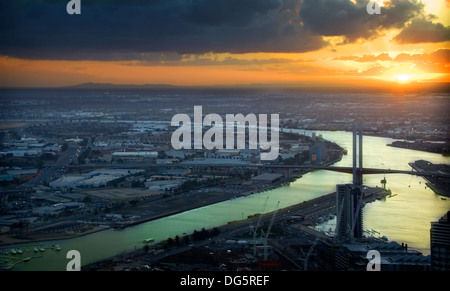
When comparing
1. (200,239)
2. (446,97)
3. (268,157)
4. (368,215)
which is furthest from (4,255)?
(446,97)

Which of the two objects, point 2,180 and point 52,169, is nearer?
point 2,180

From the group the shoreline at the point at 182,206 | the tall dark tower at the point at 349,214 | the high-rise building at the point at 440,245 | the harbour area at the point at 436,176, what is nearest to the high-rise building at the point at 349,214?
the tall dark tower at the point at 349,214

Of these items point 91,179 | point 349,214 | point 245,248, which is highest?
point 349,214

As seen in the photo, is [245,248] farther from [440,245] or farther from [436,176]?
[436,176]

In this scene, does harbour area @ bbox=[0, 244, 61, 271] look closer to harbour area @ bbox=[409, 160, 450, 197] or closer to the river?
the river

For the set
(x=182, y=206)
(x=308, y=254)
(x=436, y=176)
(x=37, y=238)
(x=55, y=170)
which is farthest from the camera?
(x=55, y=170)

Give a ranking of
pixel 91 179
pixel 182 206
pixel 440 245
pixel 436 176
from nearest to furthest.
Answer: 1. pixel 440 245
2. pixel 182 206
3. pixel 436 176
4. pixel 91 179

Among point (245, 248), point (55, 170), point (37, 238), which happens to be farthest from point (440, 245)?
point (55, 170)
